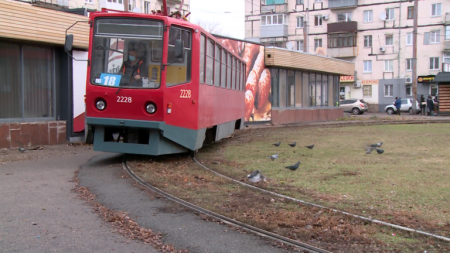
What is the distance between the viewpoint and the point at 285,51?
28.8 m

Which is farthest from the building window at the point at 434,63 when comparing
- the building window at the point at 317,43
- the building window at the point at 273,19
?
the building window at the point at 273,19

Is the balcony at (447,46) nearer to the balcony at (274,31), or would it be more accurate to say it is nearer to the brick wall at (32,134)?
the balcony at (274,31)

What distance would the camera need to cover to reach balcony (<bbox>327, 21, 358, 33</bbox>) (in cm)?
5601

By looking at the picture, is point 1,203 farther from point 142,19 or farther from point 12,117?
point 12,117

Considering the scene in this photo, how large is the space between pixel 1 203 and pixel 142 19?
193 inches

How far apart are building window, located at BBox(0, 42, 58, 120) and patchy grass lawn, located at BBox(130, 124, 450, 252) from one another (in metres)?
5.65

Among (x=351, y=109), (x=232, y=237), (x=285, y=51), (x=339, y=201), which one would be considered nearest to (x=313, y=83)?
(x=285, y=51)

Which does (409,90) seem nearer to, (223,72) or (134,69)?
(223,72)

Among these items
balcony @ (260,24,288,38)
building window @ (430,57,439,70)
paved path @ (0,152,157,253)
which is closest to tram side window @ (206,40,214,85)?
paved path @ (0,152,157,253)

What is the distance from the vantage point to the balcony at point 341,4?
56.6 meters

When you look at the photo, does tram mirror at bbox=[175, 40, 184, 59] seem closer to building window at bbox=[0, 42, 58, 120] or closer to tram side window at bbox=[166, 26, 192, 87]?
tram side window at bbox=[166, 26, 192, 87]

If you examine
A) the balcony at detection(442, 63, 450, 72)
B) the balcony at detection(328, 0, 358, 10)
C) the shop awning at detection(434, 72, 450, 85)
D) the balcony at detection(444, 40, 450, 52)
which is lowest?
the shop awning at detection(434, 72, 450, 85)

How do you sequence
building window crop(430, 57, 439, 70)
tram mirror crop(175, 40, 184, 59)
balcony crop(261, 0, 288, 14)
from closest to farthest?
tram mirror crop(175, 40, 184, 59), building window crop(430, 57, 439, 70), balcony crop(261, 0, 288, 14)

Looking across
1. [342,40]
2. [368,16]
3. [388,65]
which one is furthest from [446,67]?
[342,40]
